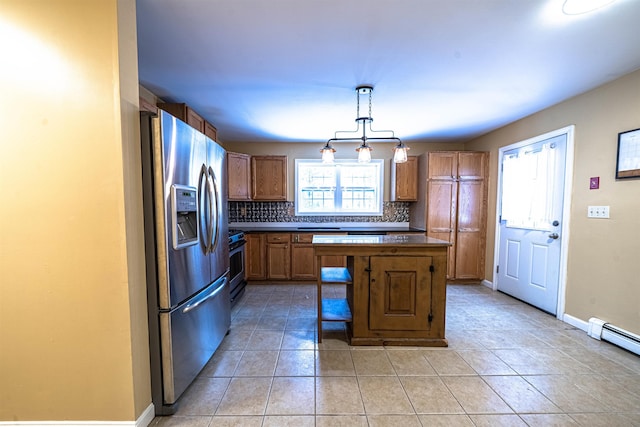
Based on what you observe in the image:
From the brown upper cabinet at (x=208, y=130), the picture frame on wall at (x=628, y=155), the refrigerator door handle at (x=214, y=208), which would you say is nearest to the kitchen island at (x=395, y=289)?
the refrigerator door handle at (x=214, y=208)

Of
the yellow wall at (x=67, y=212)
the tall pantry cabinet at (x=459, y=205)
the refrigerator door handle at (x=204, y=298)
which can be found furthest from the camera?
the tall pantry cabinet at (x=459, y=205)

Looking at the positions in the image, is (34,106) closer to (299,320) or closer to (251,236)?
(299,320)

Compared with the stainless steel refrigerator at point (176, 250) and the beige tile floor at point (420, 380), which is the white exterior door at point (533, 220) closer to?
the beige tile floor at point (420, 380)

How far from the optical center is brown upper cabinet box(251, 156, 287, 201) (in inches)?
174

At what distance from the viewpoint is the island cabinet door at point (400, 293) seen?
2.24 meters

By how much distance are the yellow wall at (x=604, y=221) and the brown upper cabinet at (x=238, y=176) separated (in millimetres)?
4203

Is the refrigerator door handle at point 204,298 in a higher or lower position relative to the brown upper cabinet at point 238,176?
lower

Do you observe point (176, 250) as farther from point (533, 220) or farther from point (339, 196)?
point (533, 220)

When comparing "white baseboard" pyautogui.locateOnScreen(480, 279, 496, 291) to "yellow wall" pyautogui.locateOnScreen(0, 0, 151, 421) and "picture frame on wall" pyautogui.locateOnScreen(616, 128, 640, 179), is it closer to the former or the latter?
"picture frame on wall" pyautogui.locateOnScreen(616, 128, 640, 179)

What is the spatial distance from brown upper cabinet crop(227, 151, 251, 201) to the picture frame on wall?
4.45m

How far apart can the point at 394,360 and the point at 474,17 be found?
249cm

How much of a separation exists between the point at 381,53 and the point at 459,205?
299 centimetres

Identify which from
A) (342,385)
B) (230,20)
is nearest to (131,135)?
(230,20)

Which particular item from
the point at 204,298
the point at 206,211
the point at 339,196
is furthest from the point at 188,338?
the point at 339,196
